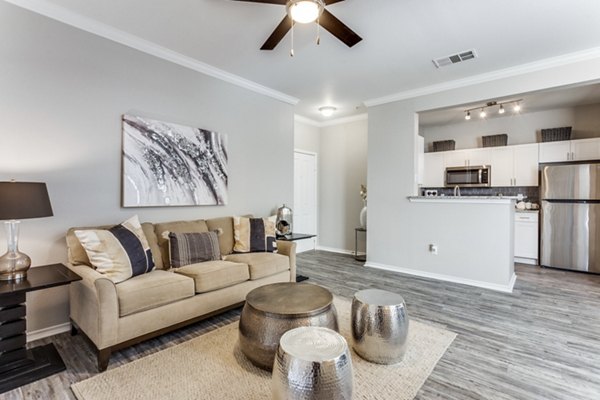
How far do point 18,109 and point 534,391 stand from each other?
4.31m

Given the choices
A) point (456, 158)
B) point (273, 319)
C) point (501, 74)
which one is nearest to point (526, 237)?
point (456, 158)

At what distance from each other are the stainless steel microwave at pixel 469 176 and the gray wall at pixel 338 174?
1.84m

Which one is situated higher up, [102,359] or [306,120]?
[306,120]

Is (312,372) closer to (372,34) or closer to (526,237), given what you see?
(372,34)

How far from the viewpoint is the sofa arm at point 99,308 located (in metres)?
2.05

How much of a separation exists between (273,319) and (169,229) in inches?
70.8

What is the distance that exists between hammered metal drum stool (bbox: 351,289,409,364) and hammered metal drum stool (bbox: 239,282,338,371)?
201 millimetres

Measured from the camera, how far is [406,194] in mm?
4699

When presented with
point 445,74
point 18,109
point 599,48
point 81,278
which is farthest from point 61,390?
point 599,48

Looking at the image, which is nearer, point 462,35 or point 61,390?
point 61,390

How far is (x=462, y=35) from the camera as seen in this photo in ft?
9.77

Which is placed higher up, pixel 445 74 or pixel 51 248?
pixel 445 74

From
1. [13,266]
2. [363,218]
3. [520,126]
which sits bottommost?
[13,266]

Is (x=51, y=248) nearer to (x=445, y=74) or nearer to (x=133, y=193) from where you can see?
(x=133, y=193)
